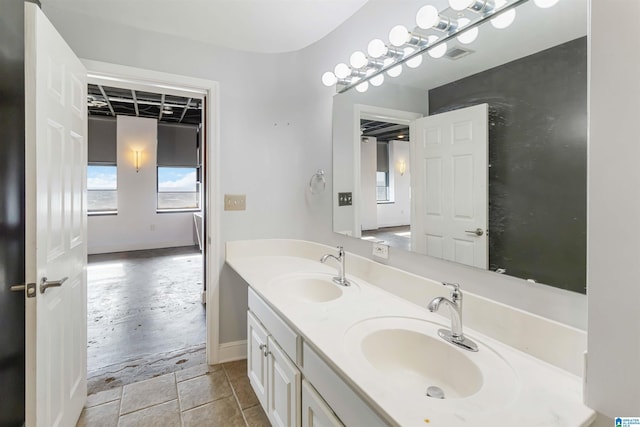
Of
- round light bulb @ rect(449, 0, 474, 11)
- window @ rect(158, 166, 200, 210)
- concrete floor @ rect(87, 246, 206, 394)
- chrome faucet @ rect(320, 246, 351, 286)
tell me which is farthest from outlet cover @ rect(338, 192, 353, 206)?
window @ rect(158, 166, 200, 210)

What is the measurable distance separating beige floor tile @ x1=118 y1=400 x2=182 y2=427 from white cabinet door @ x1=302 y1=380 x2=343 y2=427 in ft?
3.29

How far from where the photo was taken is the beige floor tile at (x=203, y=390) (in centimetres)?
184

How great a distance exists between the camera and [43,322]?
1.21 metres

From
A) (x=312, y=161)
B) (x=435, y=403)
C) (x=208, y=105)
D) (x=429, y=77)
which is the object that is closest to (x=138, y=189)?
(x=208, y=105)

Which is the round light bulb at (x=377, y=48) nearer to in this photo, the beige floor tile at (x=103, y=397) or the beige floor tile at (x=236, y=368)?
the beige floor tile at (x=236, y=368)

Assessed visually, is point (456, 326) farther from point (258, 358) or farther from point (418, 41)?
point (418, 41)

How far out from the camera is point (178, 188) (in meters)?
6.94

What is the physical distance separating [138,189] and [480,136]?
6685 mm

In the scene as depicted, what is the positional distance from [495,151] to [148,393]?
93.8 inches

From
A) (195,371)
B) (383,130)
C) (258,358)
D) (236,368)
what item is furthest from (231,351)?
(383,130)

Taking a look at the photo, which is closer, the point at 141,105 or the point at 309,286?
the point at 309,286

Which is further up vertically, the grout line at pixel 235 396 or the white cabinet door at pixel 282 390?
the white cabinet door at pixel 282 390

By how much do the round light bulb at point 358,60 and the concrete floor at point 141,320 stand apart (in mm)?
2364

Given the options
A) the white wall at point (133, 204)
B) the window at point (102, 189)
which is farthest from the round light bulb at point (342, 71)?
the window at point (102, 189)
